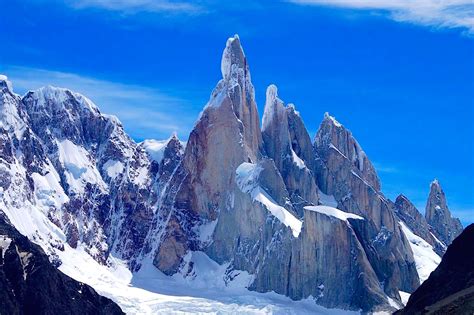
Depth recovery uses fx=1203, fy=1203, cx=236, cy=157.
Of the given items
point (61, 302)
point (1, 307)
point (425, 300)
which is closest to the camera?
point (425, 300)

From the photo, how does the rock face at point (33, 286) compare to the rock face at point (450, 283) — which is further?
the rock face at point (33, 286)

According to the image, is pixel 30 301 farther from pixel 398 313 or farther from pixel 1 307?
pixel 398 313

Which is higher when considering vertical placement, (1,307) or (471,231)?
(471,231)

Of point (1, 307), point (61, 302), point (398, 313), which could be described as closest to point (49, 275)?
point (61, 302)

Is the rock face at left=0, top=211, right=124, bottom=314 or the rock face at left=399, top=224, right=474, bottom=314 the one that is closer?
the rock face at left=399, top=224, right=474, bottom=314
